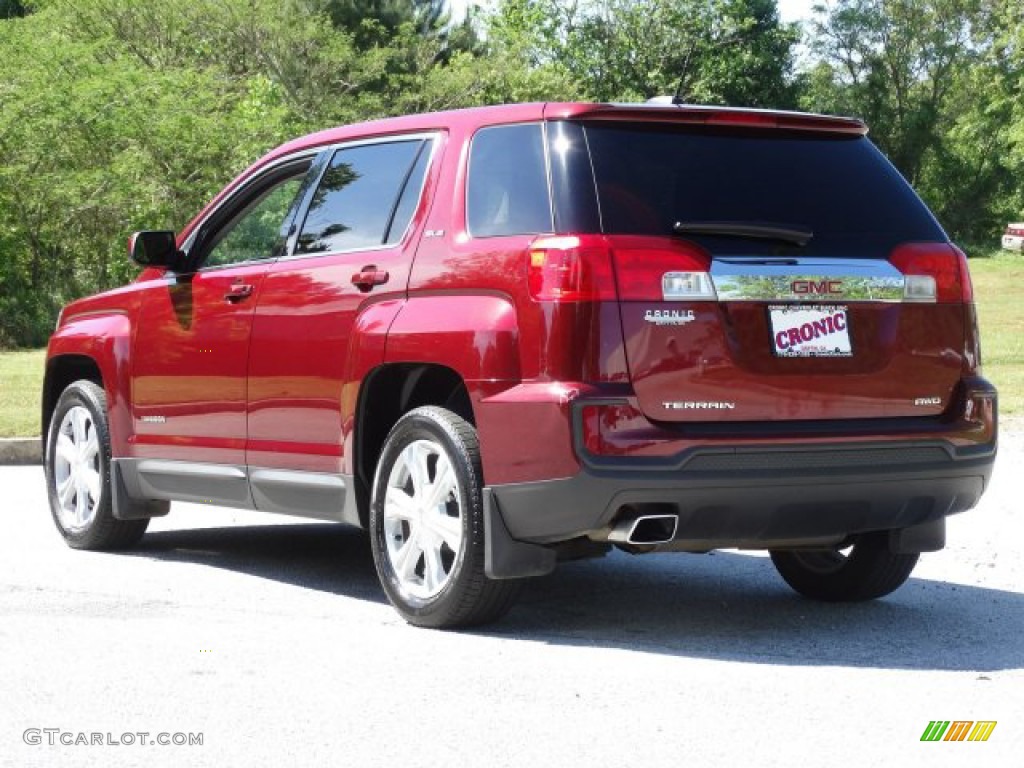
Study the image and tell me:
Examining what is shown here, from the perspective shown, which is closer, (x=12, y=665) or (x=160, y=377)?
(x=12, y=665)

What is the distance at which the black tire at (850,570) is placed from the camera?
23.6 feet

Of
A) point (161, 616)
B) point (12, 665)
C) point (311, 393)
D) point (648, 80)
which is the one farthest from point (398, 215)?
point (648, 80)

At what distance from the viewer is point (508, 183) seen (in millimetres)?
6426

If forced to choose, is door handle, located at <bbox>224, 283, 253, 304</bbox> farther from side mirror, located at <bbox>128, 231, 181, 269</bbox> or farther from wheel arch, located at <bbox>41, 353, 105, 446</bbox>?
wheel arch, located at <bbox>41, 353, 105, 446</bbox>

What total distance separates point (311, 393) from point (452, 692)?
78.3 inches

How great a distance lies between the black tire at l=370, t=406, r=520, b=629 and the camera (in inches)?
248

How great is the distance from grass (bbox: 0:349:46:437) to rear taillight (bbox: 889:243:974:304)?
29.5 ft

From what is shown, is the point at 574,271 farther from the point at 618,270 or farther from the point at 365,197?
the point at 365,197

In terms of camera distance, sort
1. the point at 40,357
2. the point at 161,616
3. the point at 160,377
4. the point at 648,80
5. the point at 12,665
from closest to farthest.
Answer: the point at 12,665, the point at 161,616, the point at 160,377, the point at 40,357, the point at 648,80

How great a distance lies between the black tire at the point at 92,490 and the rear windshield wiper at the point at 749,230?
363 cm

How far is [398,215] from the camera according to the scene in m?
6.95

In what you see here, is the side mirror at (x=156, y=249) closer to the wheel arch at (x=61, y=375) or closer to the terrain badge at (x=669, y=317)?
the wheel arch at (x=61, y=375)

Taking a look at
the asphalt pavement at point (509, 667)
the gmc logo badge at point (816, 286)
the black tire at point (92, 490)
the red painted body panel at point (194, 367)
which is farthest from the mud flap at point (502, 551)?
the black tire at point (92, 490)

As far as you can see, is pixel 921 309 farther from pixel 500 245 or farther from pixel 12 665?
pixel 12 665
